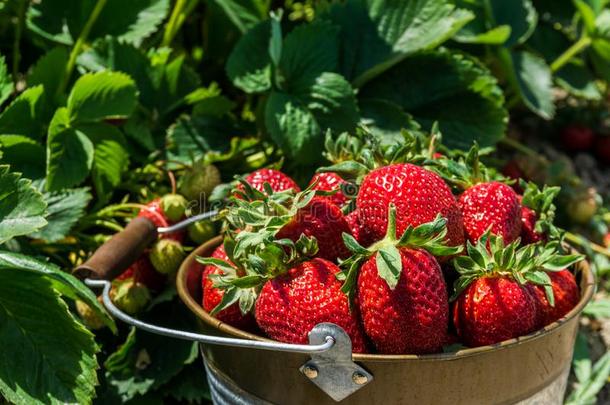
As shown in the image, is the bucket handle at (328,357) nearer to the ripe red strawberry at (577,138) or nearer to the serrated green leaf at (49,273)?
the serrated green leaf at (49,273)

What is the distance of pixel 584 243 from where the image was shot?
1625mm

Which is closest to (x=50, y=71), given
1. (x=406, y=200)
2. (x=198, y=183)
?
(x=198, y=183)

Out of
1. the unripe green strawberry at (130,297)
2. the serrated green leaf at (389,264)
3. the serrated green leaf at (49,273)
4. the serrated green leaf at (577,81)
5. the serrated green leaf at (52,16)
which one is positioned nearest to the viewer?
the serrated green leaf at (389,264)

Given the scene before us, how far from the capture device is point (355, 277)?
0.87m

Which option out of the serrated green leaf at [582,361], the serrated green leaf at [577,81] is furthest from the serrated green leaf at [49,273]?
the serrated green leaf at [577,81]

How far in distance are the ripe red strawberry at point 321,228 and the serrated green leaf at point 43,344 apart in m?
0.32

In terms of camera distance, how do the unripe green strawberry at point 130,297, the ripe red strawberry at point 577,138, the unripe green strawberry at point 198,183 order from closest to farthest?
1. the unripe green strawberry at point 130,297
2. the unripe green strawberry at point 198,183
3. the ripe red strawberry at point 577,138

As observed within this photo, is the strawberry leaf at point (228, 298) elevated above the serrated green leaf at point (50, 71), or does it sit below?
below

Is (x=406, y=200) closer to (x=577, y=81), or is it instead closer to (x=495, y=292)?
(x=495, y=292)

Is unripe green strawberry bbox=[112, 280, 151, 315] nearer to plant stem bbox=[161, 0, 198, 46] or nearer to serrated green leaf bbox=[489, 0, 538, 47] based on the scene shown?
plant stem bbox=[161, 0, 198, 46]

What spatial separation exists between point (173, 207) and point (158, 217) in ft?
0.10

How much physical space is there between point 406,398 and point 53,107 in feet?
2.85

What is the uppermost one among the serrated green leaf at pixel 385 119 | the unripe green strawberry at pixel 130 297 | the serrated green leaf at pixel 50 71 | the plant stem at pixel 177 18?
the serrated green leaf at pixel 50 71

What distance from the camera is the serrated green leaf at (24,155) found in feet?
4.15
